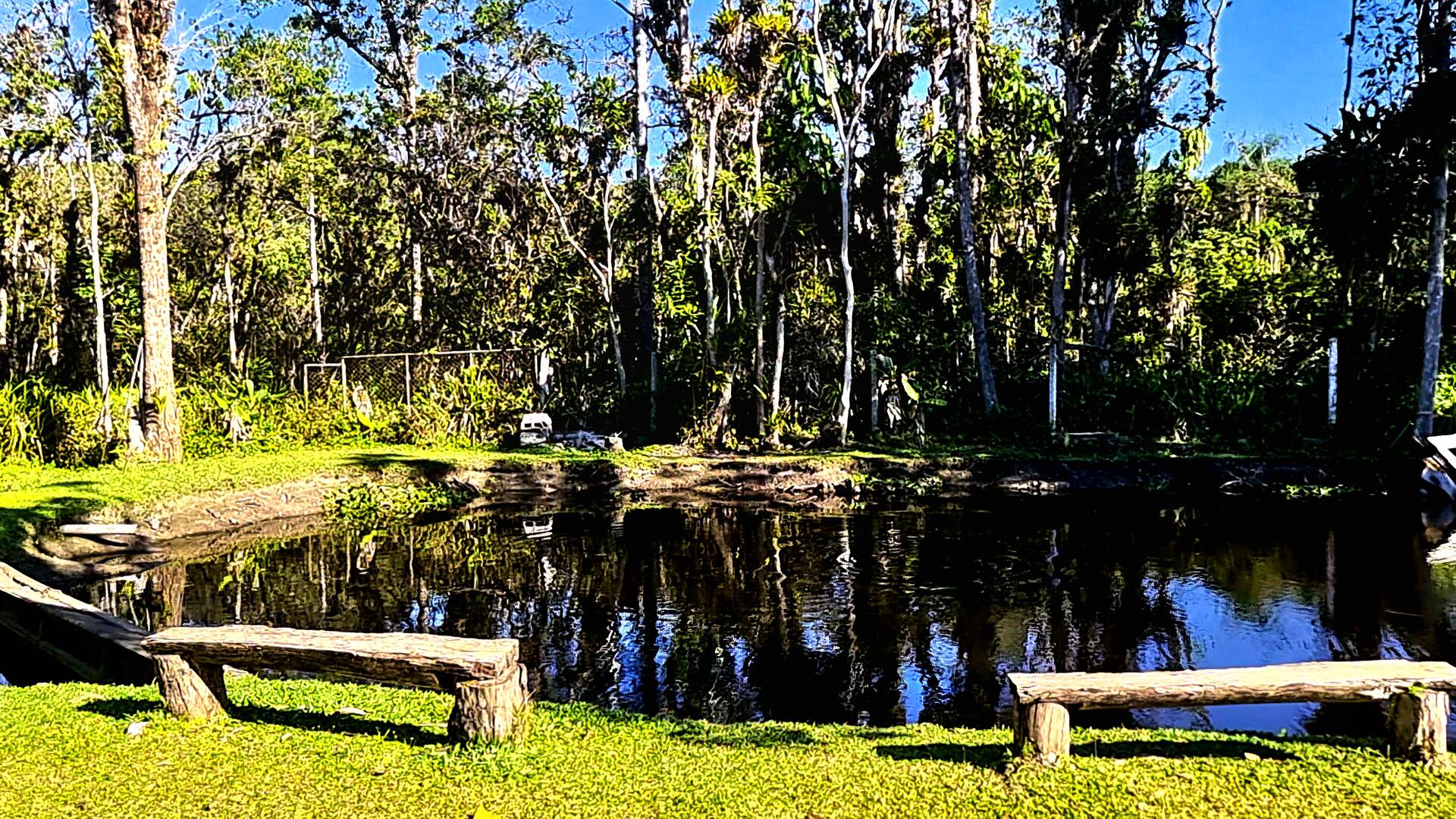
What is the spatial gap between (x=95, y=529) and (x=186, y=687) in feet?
22.2

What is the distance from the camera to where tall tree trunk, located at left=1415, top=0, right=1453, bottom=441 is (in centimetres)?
1373

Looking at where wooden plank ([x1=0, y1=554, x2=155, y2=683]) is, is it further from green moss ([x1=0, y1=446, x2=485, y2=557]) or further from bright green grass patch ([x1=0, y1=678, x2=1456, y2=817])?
green moss ([x1=0, y1=446, x2=485, y2=557])

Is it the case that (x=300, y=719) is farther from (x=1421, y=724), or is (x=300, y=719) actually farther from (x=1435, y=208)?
(x=1435, y=208)

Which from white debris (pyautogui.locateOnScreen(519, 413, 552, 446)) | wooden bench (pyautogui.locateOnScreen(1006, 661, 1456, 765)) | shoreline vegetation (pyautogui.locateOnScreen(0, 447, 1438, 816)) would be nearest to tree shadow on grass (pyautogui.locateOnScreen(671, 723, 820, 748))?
shoreline vegetation (pyautogui.locateOnScreen(0, 447, 1438, 816))

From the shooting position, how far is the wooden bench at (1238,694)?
4.04m

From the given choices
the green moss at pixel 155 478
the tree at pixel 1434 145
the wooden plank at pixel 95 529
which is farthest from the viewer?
the tree at pixel 1434 145

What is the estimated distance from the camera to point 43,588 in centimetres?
730

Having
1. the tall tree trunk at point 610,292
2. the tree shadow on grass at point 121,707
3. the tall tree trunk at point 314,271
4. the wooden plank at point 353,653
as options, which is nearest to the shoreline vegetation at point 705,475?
the tall tree trunk at point 610,292

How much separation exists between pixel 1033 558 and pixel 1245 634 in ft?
8.63

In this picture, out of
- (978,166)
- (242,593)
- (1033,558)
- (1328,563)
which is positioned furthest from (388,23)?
(1328,563)

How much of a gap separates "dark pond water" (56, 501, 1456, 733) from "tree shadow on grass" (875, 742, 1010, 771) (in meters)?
1.44

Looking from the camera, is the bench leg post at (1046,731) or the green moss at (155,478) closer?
the bench leg post at (1046,731)

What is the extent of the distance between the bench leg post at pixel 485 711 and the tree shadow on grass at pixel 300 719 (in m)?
0.19

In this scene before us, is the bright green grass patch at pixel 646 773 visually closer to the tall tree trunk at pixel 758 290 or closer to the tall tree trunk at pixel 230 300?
the tall tree trunk at pixel 758 290
